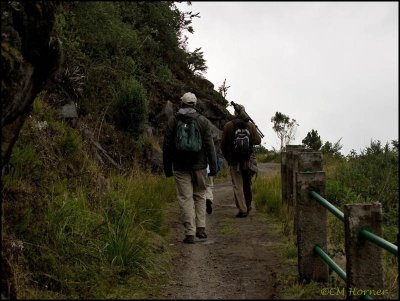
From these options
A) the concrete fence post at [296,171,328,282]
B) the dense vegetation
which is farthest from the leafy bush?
the concrete fence post at [296,171,328,282]

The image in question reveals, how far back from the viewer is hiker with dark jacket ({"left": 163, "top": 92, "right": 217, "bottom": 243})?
6.78 metres

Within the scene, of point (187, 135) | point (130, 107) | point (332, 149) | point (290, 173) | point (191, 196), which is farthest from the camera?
point (332, 149)

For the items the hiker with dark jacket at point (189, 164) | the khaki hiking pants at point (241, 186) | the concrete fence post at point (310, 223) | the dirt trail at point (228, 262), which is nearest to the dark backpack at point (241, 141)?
the khaki hiking pants at point (241, 186)

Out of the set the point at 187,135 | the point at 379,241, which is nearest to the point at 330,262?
the point at 379,241

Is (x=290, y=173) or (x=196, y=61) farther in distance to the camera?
(x=196, y=61)

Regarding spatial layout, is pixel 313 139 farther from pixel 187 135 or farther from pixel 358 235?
pixel 358 235

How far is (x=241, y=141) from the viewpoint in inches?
331

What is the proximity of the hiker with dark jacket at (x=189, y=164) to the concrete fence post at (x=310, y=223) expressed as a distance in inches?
80.2

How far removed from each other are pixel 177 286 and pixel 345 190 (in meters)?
4.70

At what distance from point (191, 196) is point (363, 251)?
11.2 feet

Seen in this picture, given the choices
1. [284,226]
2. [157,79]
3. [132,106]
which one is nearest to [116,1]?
[284,226]

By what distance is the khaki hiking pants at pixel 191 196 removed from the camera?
268 inches

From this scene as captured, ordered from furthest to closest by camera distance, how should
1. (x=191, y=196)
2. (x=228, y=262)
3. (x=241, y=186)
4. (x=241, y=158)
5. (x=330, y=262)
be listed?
1. (x=241, y=186)
2. (x=241, y=158)
3. (x=191, y=196)
4. (x=228, y=262)
5. (x=330, y=262)

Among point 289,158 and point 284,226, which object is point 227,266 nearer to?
point 284,226
